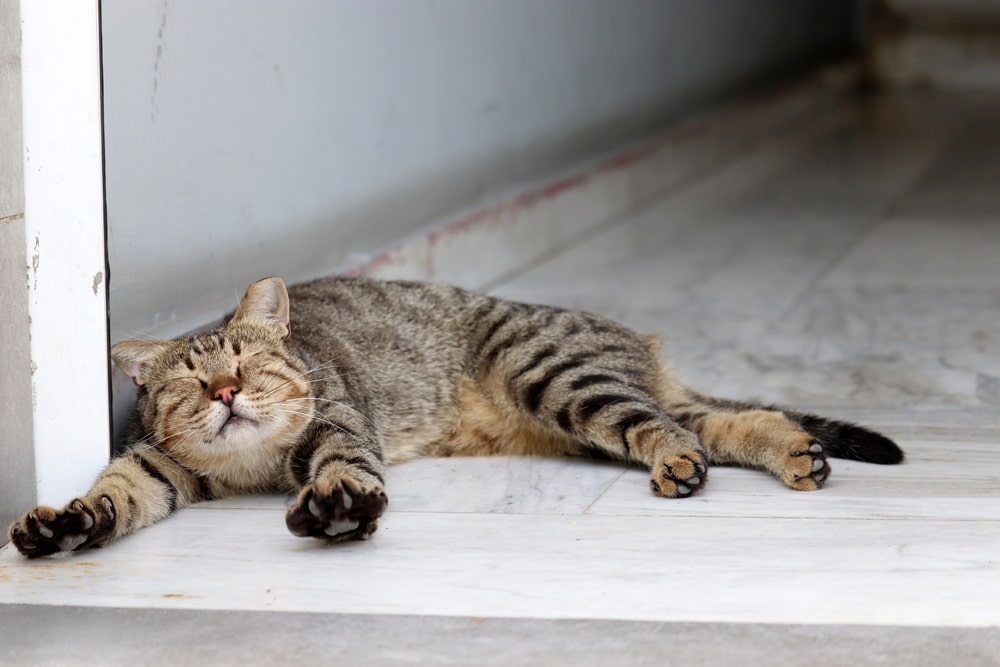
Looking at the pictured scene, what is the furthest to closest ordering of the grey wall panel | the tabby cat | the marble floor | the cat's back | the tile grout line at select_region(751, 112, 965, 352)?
the tile grout line at select_region(751, 112, 965, 352), the cat's back, the tabby cat, the grey wall panel, the marble floor

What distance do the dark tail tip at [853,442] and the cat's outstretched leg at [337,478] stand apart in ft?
3.80

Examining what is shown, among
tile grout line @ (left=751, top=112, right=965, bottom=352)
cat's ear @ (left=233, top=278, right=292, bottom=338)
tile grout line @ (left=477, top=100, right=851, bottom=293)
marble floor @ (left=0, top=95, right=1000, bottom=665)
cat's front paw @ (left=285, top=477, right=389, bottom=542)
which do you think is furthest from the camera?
tile grout line @ (left=477, top=100, right=851, bottom=293)

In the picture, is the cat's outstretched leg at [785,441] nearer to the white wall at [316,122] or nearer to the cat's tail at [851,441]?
the cat's tail at [851,441]

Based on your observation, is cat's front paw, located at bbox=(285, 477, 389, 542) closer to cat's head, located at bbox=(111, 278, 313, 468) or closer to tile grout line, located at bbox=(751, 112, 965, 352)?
cat's head, located at bbox=(111, 278, 313, 468)

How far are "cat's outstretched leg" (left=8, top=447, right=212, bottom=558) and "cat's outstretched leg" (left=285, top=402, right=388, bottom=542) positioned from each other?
0.91ft

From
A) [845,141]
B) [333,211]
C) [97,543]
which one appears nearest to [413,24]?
[333,211]

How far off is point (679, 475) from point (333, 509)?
0.86m

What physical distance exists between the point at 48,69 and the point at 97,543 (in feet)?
3.50

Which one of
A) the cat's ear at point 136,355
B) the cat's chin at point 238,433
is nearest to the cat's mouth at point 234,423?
the cat's chin at point 238,433

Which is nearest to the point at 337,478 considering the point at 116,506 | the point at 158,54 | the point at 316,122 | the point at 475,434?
the point at 116,506

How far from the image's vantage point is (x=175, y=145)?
3.72 m

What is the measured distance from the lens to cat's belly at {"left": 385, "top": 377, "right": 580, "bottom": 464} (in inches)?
141

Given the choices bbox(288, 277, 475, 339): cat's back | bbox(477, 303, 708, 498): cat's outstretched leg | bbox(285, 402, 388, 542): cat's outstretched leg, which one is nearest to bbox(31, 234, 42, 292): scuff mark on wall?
bbox(285, 402, 388, 542): cat's outstretched leg

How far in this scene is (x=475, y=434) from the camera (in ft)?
12.0
